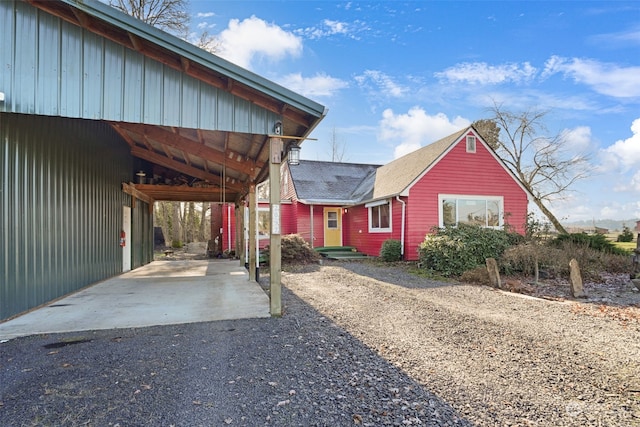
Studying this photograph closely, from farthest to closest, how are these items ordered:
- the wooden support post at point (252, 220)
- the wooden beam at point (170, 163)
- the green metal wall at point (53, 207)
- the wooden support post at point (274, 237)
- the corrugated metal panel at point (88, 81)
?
1. the wooden beam at point (170, 163)
2. the wooden support post at point (252, 220)
3. the wooden support post at point (274, 237)
4. the green metal wall at point (53, 207)
5. the corrugated metal panel at point (88, 81)

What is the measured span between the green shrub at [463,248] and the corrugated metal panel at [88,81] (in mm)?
6741

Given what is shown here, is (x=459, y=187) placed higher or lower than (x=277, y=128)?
lower

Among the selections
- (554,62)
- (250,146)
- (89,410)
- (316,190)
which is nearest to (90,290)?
(250,146)

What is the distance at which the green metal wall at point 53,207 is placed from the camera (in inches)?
177

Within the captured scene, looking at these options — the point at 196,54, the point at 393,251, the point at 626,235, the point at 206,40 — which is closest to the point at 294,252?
the point at 393,251

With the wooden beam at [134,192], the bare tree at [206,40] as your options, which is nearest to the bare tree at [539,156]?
the bare tree at [206,40]

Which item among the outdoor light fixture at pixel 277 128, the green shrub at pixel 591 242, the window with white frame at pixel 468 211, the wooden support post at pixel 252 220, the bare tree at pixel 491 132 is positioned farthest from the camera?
the bare tree at pixel 491 132

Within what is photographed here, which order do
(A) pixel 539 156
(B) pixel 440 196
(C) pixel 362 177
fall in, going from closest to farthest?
(B) pixel 440 196, (C) pixel 362 177, (A) pixel 539 156

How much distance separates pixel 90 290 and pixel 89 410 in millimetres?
5344

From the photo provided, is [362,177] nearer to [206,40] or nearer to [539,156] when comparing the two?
[206,40]

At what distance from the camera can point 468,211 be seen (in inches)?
482

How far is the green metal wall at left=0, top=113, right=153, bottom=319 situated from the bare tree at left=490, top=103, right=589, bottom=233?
62.9 feet

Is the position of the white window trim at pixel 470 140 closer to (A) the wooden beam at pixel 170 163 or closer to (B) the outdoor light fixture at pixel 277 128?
(A) the wooden beam at pixel 170 163

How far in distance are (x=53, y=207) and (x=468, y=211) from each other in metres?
11.9
